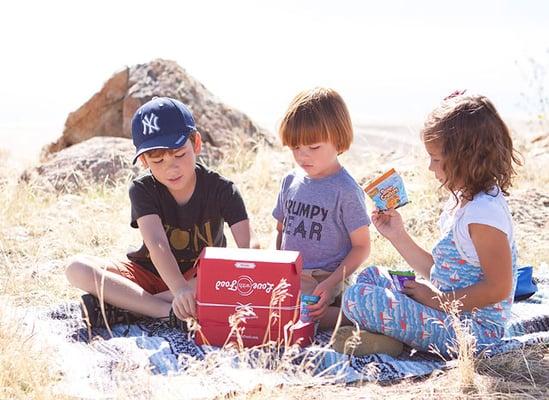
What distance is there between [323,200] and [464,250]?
852mm

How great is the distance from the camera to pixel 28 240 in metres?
5.65

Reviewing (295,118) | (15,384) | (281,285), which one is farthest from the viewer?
(295,118)

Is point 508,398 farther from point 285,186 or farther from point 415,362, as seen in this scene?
point 285,186

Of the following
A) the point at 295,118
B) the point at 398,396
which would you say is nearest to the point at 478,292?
the point at 398,396

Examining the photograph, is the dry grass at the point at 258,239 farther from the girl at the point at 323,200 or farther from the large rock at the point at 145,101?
the girl at the point at 323,200

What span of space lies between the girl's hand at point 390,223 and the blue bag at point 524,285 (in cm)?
92

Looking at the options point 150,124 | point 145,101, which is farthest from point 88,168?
point 150,124

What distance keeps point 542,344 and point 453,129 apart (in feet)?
3.49

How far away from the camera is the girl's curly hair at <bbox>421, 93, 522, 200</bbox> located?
3.38 metres

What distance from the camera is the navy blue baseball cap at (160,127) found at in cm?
380

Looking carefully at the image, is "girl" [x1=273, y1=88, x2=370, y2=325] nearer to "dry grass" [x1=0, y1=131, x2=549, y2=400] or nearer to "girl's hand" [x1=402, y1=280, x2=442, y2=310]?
"girl's hand" [x1=402, y1=280, x2=442, y2=310]

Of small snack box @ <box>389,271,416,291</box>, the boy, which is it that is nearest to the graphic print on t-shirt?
the boy

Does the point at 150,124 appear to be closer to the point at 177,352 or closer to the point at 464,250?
the point at 177,352

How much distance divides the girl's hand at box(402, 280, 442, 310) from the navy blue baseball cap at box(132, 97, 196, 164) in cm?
128
